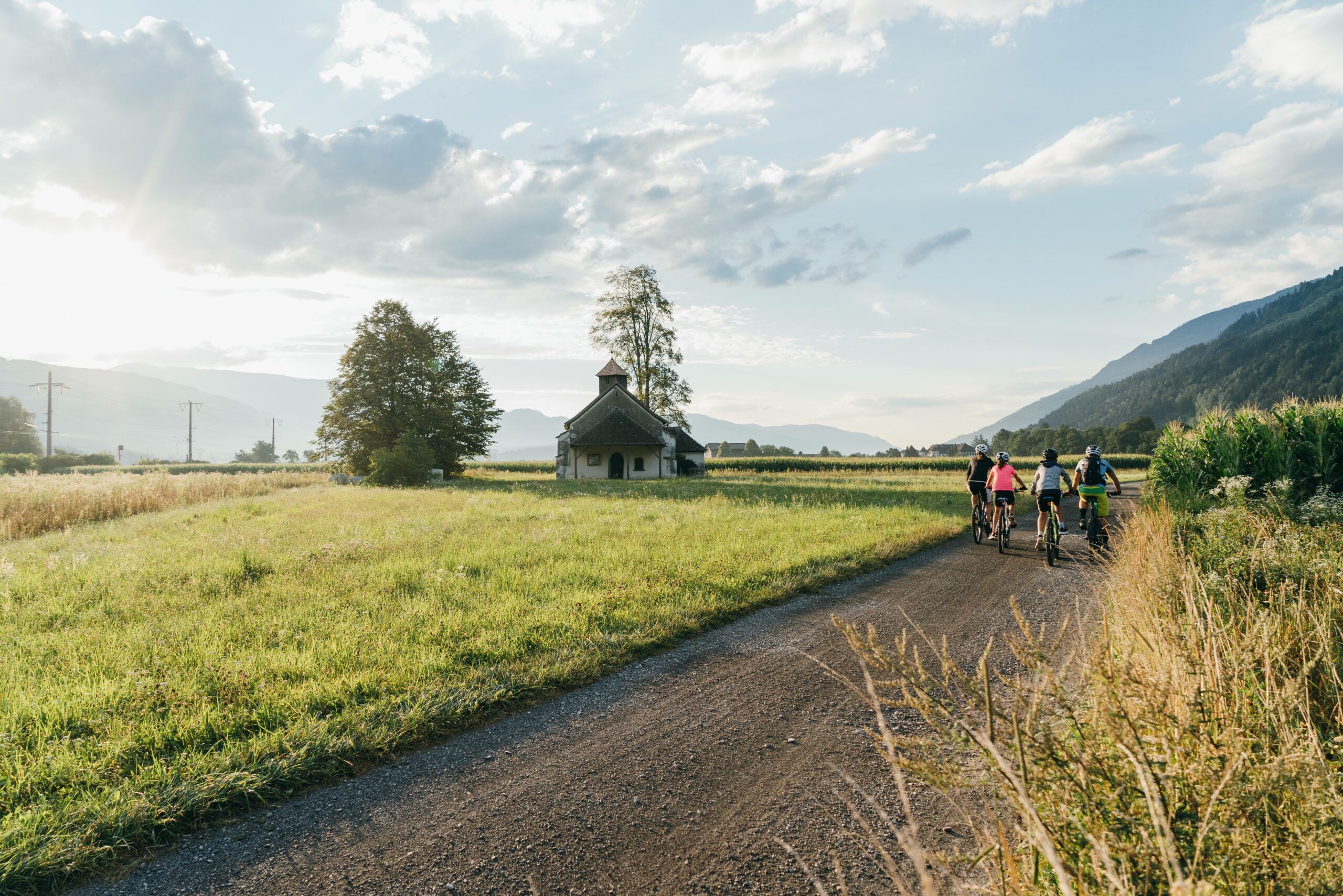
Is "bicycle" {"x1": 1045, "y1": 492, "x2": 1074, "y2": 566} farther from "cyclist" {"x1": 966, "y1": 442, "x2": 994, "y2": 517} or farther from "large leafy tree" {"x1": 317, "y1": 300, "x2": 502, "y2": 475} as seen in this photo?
"large leafy tree" {"x1": 317, "y1": 300, "x2": 502, "y2": 475}

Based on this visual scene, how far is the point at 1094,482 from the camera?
37.0 feet

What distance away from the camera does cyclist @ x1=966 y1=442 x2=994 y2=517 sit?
44.3 ft

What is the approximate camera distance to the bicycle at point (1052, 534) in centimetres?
1106

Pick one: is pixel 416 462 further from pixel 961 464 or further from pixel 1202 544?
pixel 961 464

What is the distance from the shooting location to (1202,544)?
→ 886cm

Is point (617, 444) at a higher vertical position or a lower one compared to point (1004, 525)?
higher

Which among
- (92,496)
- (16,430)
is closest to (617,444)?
(92,496)

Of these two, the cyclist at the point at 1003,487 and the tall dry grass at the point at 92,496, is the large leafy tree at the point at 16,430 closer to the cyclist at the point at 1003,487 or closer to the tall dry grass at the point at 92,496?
the tall dry grass at the point at 92,496

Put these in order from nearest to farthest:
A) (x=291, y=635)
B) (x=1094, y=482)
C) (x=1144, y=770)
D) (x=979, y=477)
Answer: (x=1144, y=770) < (x=291, y=635) < (x=1094, y=482) < (x=979, y=477)

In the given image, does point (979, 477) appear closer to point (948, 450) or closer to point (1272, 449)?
point (1272, 449)

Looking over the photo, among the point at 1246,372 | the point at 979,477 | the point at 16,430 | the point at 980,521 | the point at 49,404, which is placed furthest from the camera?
the point at 1246,372

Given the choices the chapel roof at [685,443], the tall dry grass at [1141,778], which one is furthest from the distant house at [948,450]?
the tall dry grass at [1141,778]

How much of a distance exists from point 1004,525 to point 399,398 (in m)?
36.6

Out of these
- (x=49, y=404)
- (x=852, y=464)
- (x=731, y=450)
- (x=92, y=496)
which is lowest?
(x=92, y=496)
